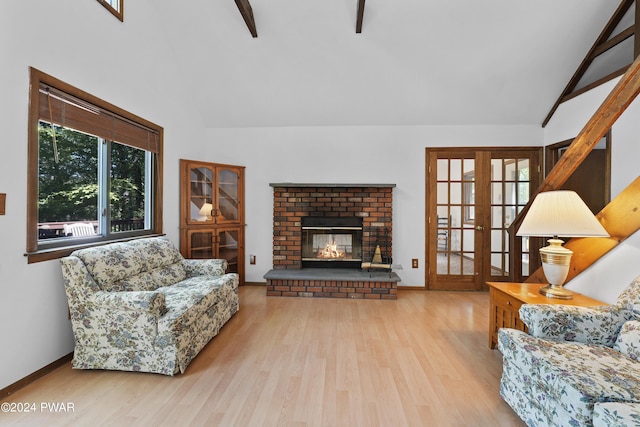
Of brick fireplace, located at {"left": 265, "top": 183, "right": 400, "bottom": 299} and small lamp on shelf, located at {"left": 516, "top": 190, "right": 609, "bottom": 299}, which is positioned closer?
small lamp on shelf, located at {"left": 516, "top": 190, "right": 609, "bottom": 299}

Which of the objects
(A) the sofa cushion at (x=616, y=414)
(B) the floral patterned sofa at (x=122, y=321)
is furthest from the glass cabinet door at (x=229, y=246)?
(A) the sofa cushion at (x=616, y=414)

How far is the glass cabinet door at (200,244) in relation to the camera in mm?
3906

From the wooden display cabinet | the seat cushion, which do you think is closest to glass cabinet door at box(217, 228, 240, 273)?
the wooden display cabinet

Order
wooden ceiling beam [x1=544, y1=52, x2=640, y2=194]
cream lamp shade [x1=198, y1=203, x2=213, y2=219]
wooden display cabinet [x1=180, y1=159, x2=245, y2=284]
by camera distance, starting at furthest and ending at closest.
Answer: cream lamp shade [x1=198, y1=203, x2=213, y2=219]
wooden display cabinet [x1=180, y1=159, x2=245, y2=284]
wooden ceiling beam [x1=544, y1=52, x2=640, y2=194]

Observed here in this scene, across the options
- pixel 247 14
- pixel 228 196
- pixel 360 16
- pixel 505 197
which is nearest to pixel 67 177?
pixel 228 196

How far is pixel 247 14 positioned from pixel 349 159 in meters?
2.18

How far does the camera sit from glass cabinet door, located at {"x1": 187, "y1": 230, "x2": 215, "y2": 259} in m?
3.91

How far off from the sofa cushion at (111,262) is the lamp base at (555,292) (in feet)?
10.6

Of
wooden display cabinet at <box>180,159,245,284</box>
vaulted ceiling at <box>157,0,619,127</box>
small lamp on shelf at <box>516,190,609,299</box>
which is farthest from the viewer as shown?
wooden display cabinet at <box>180,159,245,284</box>

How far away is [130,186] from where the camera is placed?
3215 millimetres

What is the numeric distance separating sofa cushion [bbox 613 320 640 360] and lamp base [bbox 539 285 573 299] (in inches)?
17.1

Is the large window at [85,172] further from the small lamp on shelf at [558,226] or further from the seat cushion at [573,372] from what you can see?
the small lamp on shelf at [558,226]

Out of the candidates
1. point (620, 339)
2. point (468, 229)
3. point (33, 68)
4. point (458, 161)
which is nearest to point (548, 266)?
point (620, 339)

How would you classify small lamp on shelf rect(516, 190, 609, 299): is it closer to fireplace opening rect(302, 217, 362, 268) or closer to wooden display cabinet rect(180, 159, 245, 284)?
fireplace opening rect(302, 217, 362, 268)
